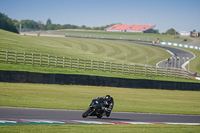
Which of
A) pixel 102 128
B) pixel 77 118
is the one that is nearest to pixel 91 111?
pixel 77 118

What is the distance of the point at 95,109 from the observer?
17500mm

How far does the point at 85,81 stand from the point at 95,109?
77.1 feet

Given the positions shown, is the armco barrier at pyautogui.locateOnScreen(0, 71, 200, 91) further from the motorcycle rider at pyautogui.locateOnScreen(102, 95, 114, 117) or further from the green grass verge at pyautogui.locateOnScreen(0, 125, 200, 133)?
the green grass verge at pyautogui.locateOnScreen(0, 125, 200, 133)

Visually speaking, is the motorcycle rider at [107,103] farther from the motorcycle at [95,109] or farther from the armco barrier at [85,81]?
the armco barrier at [85,81]

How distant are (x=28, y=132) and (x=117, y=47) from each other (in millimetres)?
105374

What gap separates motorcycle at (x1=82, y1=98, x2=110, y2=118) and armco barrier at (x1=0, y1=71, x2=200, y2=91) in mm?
18262

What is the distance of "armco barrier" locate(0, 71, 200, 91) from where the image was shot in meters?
35.2

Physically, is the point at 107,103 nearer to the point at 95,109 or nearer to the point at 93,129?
the point at 95,109

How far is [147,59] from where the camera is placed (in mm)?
97250

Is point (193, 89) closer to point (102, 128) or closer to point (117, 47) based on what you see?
point (102, 128)

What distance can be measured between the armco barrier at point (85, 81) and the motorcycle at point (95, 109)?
59.9ft

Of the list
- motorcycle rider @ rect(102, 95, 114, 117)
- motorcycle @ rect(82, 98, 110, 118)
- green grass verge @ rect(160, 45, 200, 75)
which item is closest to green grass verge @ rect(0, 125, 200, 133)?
motorcycle @ rect(82, 98, 110, 118)

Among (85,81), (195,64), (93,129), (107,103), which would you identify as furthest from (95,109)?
(195,64)

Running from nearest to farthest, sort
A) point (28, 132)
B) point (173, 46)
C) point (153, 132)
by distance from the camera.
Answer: point (28, 132) < point (153, 132) < point (173, 46)
